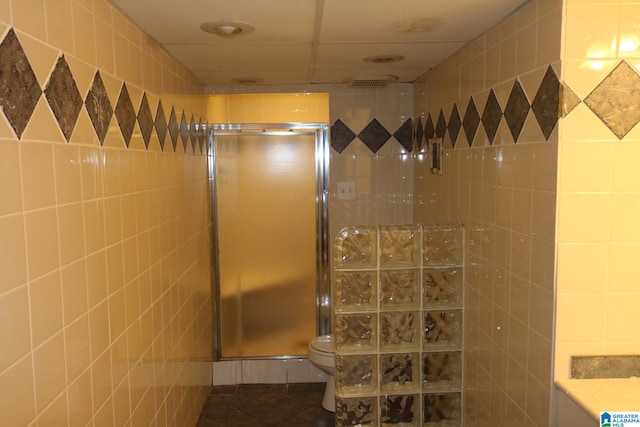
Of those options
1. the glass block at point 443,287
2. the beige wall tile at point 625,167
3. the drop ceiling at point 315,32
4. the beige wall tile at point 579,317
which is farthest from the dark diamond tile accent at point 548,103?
the glass block at point 443,287

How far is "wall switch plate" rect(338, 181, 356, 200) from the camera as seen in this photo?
10.9ft

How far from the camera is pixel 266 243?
137 inches

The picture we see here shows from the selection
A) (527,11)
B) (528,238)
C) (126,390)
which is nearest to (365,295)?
(528,238)

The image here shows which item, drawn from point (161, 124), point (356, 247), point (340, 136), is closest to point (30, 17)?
point (161, 124)

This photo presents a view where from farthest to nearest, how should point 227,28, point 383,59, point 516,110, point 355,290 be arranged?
1. point 383,59
2. point 355,290
3. point 227,28
4. point 516,110

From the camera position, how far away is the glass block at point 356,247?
2223 millimetres

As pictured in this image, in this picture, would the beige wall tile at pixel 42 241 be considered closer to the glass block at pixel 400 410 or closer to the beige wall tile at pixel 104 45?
the beige wall tile at pixel 104 45

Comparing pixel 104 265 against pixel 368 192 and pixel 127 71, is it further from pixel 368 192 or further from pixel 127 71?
pixel 368 192

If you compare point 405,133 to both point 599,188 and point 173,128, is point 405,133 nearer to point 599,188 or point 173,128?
point 173,128

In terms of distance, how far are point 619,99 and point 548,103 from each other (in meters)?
0.18

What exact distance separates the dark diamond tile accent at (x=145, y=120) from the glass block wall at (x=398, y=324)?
883 mm

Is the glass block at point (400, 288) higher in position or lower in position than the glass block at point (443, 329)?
higher

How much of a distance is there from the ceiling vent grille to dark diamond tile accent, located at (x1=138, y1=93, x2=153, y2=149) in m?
1.30

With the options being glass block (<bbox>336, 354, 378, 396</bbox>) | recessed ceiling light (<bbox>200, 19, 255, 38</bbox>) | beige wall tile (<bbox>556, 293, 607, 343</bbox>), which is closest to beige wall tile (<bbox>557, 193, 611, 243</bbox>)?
beige wall tile (<bbox>556, 293, 607, 343</bbox>)
